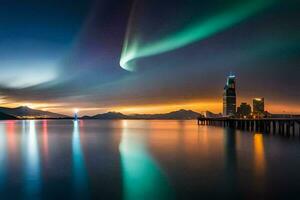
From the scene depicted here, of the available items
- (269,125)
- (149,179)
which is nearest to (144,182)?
(149,179)

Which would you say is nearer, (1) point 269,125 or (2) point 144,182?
(2) point 144,182

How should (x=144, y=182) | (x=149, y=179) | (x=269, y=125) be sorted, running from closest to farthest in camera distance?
1. (x=144, y=182)
2. (x=149, y=179)
3. (x=269, y=125)

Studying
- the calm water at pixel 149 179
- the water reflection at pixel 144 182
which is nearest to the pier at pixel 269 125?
the calm water at pixel 149 179

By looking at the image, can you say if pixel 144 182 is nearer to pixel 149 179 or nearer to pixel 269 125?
pixel 149 179

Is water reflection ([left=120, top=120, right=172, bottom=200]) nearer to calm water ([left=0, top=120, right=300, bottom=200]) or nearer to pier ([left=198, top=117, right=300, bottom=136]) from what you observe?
calm water ([left=0, top=120, right=300, bottom=200])

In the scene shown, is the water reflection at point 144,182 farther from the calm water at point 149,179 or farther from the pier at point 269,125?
the pier at point 269,125

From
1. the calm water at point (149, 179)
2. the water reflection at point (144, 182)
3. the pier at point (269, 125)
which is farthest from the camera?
the pier at point (269, 125)

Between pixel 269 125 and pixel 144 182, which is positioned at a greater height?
pixel 144 182

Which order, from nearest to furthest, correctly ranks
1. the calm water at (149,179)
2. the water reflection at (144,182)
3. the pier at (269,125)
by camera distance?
the water reflection at (144,182), the calm water at (149,179), the pier at (269,125)

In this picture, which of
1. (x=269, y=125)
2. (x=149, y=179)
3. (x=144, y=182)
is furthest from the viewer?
(x=269, y=125)

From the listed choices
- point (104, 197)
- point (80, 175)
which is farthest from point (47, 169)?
point (104, 197)

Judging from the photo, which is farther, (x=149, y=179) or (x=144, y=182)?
(x=149, y=179)

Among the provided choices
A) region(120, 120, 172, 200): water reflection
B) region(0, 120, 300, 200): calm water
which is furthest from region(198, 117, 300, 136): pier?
region(120, 120, 172, 200): water reflection

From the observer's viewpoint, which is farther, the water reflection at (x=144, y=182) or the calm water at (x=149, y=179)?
the calm water at (x=149, y=179)
